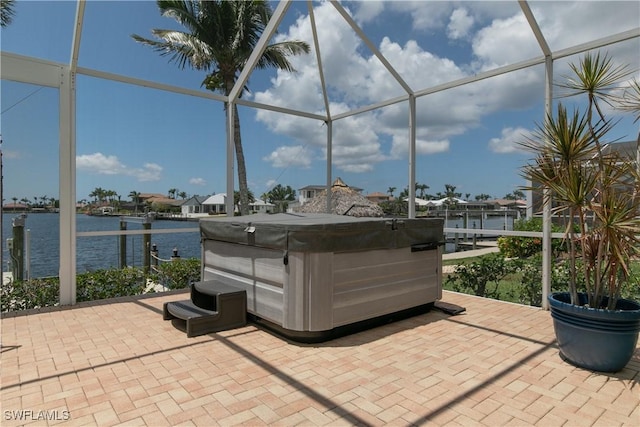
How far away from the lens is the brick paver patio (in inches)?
85.1

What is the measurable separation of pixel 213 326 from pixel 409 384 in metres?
1.98

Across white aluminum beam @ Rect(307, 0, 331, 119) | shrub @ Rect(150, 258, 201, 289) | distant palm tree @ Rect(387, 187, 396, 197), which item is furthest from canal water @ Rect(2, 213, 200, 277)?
distant palm tree @ Rect(387, 187, 396, 197)

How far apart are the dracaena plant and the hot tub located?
1.41 metres

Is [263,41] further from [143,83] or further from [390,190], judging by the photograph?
[390,190]

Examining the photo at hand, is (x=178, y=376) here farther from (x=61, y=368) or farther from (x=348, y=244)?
(x=348, y=244)

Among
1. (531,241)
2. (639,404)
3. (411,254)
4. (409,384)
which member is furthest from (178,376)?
(531,241)

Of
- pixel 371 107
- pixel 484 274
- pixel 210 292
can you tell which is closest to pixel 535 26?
pixel 371 107

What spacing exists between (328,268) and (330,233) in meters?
0.31

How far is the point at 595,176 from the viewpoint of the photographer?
2.79 m

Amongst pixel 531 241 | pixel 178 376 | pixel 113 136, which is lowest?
pixel 178 376

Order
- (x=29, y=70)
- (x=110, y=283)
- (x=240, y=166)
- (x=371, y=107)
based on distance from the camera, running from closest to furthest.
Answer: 1. (x=29, y=70)
2. (x=110, y=283)
3. (x=371, y=107)
4. (x=240, y=166)

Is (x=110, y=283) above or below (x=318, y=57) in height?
below

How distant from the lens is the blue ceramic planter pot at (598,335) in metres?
2.63

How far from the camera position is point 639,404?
7.54ft
